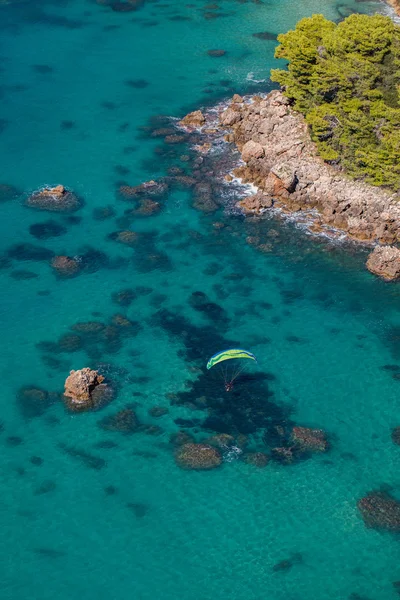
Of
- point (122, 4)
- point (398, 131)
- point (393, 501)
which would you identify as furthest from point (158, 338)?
point (122, 4)

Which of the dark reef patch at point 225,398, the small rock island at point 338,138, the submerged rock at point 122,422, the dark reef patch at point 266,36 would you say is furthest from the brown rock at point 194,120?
the submerged rock at point 122,422

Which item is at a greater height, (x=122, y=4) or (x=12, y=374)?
(x=122, y=4)

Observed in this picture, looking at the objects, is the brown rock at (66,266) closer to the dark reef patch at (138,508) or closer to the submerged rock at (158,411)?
the submerged rock at (158,411)

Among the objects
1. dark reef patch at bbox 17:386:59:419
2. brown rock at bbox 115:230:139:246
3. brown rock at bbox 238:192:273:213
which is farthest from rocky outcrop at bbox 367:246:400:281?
dark reef patch at bbox 17:386:59:419

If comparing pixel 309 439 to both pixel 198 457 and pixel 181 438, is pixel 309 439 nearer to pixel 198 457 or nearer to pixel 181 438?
pixel 198 457

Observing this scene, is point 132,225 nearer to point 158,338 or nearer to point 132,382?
point 158,338

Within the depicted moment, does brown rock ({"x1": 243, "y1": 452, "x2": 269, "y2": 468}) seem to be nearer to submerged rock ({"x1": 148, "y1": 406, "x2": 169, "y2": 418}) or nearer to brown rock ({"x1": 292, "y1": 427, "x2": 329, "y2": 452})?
brown rock ({"x1": 292, "y1": 427, "x2": 329, "y2": 452})
